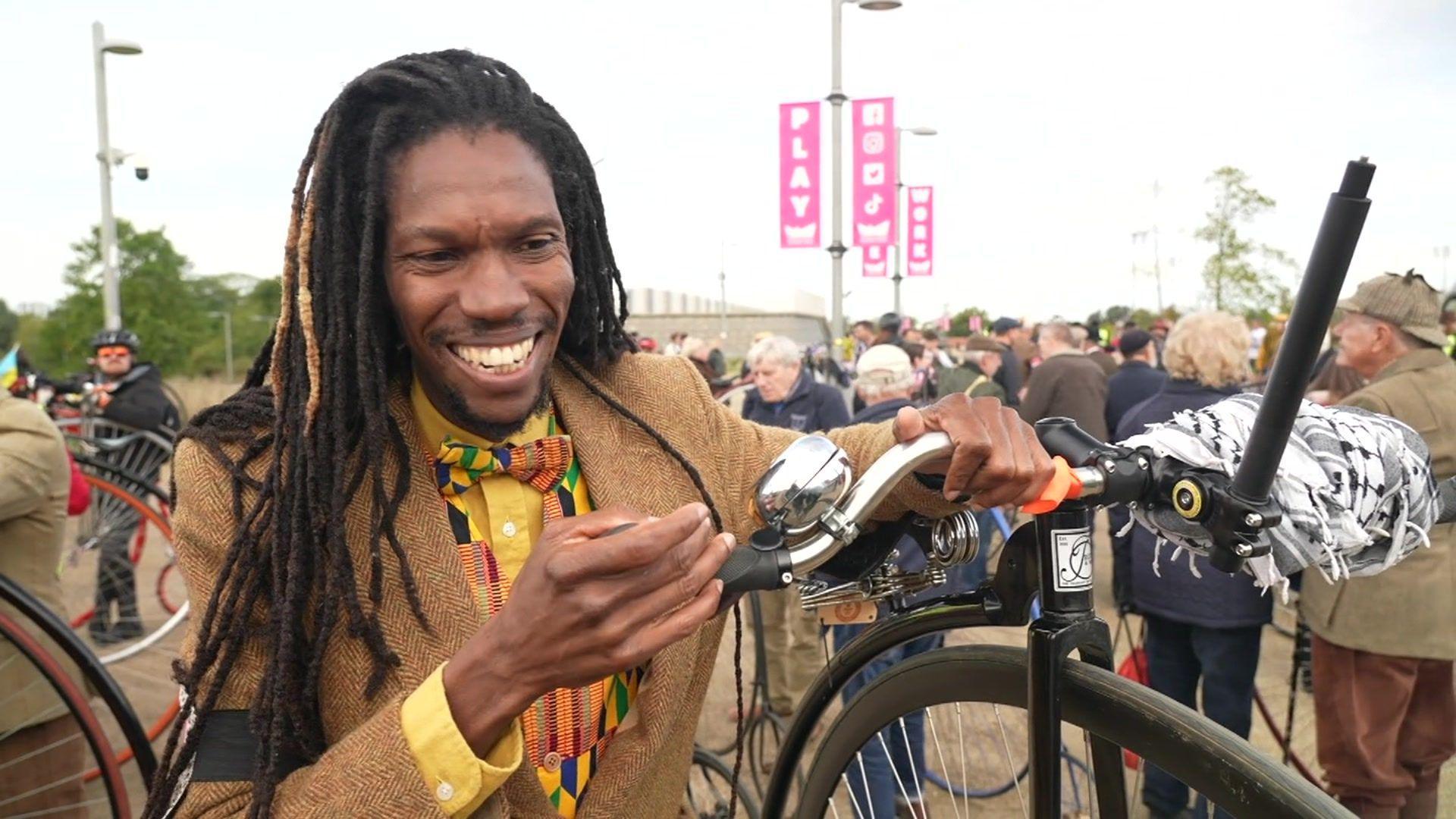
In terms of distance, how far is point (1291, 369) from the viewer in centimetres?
115

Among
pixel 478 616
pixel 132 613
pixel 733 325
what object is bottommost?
pixel 132 613

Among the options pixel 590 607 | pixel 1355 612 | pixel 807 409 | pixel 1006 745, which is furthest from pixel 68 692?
pixel 807 409

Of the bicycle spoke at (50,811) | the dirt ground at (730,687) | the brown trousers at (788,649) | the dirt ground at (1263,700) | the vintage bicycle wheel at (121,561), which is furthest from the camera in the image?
the vintage bicycle wheel at (121,561)

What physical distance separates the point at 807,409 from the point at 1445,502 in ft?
15.5

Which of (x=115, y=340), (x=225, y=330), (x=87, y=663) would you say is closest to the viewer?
(x=87, y=663)

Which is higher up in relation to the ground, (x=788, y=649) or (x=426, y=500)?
(x=426, y=500)

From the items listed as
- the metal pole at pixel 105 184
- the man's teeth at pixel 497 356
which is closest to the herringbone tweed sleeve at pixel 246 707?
the man's teeth at pixel 497 356

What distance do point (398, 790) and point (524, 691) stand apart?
0.70 feet

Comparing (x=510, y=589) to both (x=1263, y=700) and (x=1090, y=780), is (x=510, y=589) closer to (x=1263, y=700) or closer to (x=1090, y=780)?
(x=1090, y=780)

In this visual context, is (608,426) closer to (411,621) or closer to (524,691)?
(411,621)

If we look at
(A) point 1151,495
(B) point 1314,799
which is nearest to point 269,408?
(A) point 1151,495

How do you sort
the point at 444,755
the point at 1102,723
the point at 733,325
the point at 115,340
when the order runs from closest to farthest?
the point at 444,755 < the point at 1102,723 < the point at 115,340 < the point at 733,325

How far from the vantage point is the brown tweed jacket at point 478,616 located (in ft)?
4.26

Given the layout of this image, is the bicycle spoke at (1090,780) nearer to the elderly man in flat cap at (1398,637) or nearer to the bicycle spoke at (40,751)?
the elderly man in flat cap at (1398,637)
